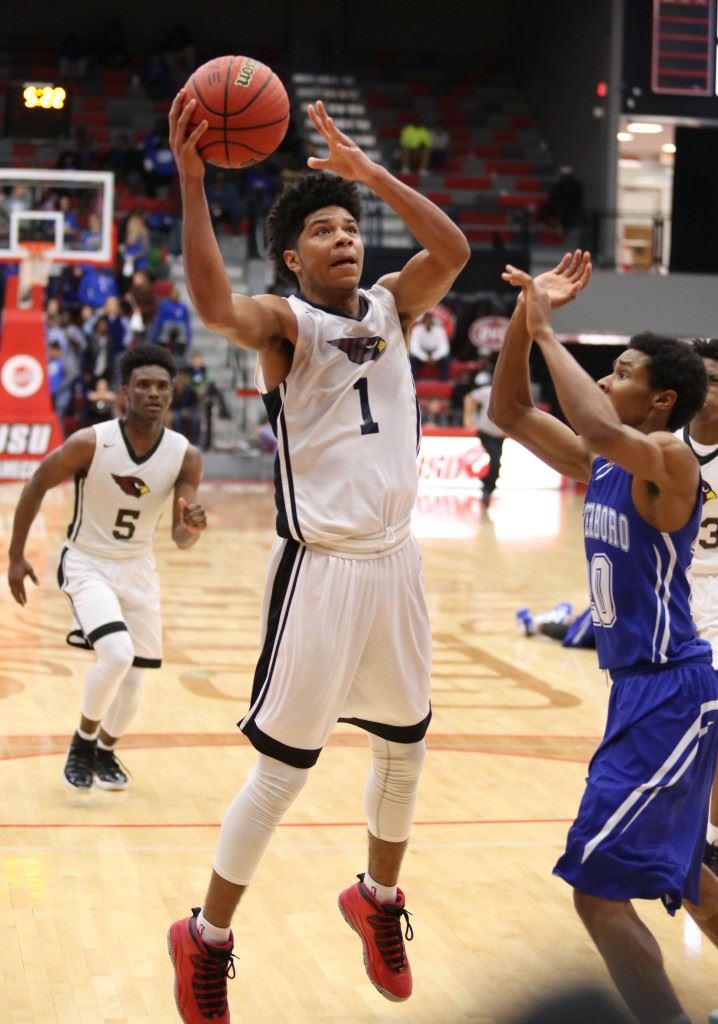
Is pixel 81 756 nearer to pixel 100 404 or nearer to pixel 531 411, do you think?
pixel 531 411

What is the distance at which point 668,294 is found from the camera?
82.3ft

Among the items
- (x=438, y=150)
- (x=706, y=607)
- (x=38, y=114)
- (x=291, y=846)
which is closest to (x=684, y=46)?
(x=438, y=150)

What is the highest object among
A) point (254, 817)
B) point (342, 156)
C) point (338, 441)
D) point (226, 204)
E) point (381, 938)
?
point (226, 204)

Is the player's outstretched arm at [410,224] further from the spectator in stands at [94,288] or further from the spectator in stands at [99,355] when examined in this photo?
the spectator in stands at [94,288]

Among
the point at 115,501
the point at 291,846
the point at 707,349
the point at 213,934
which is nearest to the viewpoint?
the point at 213,934

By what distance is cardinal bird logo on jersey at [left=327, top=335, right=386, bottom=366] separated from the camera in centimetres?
406

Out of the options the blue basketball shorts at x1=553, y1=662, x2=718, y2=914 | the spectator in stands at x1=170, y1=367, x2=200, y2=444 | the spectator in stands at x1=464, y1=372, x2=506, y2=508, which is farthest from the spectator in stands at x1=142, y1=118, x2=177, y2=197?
the blue basketball shorts at x1=553, y1=662, x2=718, y2=914

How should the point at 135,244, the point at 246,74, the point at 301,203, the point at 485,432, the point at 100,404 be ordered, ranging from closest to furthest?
the point at 246,74 → the point at 301,203 → the point at 485,432 → the point at 100,404 → the point at 135,244

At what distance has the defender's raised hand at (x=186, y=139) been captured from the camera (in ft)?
12.5

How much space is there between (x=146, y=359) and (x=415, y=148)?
21644 millimetres

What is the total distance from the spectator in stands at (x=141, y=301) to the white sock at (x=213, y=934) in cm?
1816

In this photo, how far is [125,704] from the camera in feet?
21.2

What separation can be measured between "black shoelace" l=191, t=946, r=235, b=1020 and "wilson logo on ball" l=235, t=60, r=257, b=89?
2.27 meters

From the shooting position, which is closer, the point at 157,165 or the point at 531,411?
the point at 531,411
